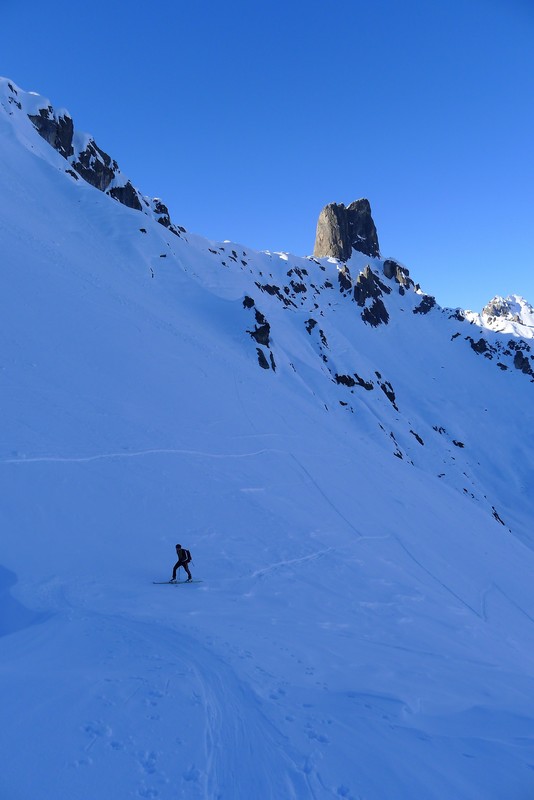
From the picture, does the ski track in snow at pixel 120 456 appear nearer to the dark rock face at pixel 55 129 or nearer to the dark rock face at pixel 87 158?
the dark rock face at pixel 87 158

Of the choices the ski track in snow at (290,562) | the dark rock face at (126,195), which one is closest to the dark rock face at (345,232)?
the dark rock face at (126,195)

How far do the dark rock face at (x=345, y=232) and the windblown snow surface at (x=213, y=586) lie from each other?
90.6 meters

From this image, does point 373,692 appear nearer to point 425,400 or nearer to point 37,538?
point 37,538

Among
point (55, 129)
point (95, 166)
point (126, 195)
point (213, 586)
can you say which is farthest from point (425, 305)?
point (213, 586)

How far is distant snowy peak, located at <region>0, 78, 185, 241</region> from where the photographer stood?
2117 inches

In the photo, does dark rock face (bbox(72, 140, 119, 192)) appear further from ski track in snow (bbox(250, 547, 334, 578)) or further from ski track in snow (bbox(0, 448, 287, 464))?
ski track in snow (bbox(250, 547, 334, 578))

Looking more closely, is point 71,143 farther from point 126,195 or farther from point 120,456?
point 120,456

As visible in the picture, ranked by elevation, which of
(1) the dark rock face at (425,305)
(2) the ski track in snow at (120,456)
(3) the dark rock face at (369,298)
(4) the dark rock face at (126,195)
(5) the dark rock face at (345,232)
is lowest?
(2) the ski track in snow at (120,456)

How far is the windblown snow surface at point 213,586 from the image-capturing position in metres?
4.32

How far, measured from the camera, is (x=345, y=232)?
115 meters

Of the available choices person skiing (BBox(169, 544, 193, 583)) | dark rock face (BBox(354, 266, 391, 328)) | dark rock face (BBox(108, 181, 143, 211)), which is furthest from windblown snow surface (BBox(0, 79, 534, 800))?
dark rock face (BBox(354, 266, 391, 328))

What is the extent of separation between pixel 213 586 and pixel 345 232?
118739mm

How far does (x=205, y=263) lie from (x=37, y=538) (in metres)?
50.1

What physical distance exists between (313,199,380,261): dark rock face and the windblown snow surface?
9061cm
